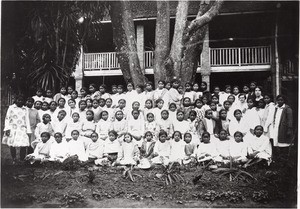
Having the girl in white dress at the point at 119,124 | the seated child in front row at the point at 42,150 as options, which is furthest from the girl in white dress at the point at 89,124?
the seated child in front row at the point at 42,150

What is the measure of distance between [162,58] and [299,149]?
332 centimetres

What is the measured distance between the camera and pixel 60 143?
21.0 feet

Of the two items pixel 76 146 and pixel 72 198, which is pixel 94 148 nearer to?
pixel 76 146

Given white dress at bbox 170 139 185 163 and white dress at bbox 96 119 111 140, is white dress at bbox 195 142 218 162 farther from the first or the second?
white dress at bbox 96 119 111 140

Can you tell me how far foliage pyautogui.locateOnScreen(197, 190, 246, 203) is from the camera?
530 cm

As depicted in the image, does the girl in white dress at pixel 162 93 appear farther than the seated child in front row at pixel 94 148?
Yes

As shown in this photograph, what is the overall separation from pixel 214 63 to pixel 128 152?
727cm

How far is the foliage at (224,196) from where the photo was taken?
5.30 m

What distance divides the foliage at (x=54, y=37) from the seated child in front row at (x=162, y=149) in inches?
96.5

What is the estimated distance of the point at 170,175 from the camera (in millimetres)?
5629

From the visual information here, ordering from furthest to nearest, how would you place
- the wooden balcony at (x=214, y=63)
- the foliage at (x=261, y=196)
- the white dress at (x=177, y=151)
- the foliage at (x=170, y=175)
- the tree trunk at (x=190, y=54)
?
1. the wooden balcony at (x=214, y=63)
2. the tree trunk at (x=190, y=54)
3. the white dress at (x=177, y=151)
4. the foliage at (x=170, y=175)
5. the foliage at (x=261, y=196)

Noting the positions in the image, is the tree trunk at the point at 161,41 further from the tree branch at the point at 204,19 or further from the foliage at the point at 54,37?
the foliage at the point at 54,37

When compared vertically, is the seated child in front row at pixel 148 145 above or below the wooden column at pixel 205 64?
below

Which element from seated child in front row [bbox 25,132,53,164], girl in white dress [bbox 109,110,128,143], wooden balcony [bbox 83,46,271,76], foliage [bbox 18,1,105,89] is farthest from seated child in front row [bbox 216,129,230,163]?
wooden balcony [bbox 83,46,271,76]
